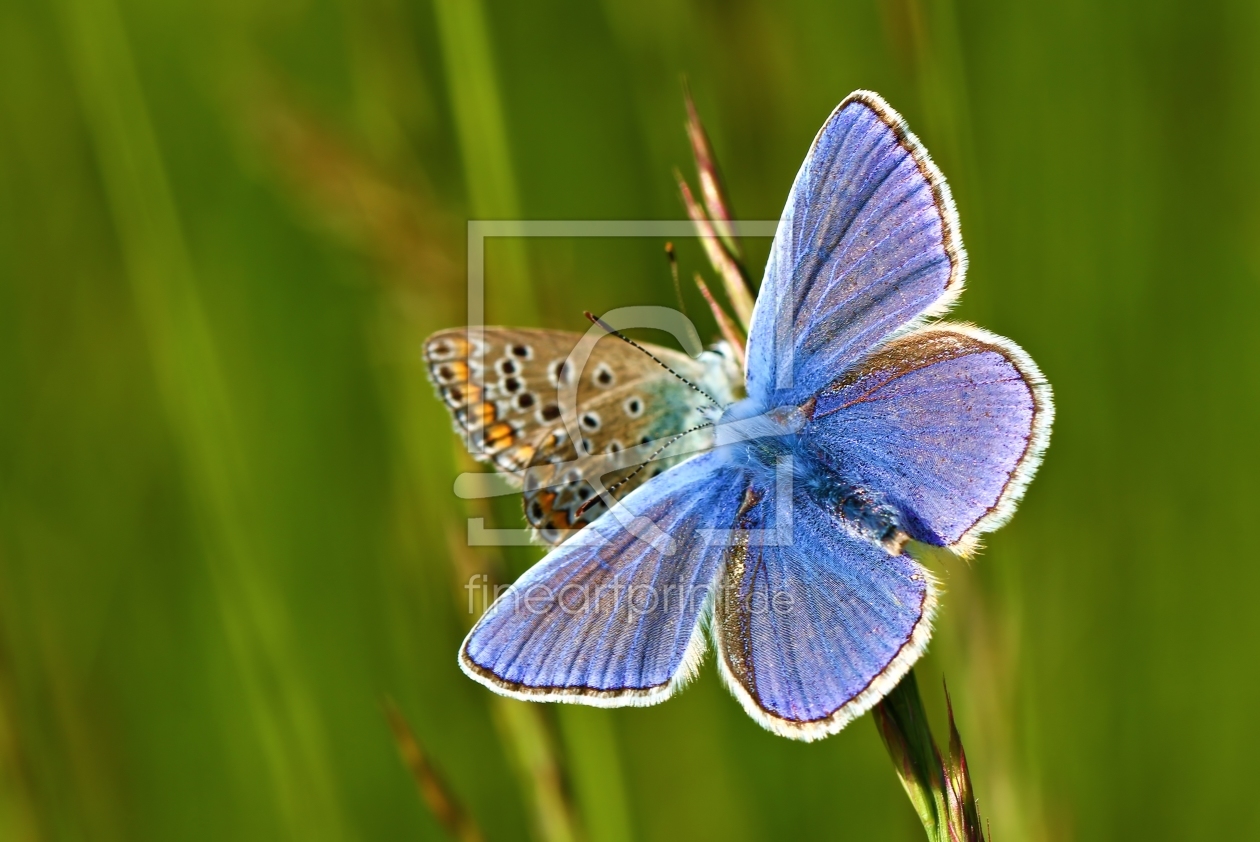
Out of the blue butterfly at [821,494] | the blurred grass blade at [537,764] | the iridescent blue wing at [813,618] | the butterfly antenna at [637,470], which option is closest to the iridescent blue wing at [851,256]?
the blue butterfly at [821,494]

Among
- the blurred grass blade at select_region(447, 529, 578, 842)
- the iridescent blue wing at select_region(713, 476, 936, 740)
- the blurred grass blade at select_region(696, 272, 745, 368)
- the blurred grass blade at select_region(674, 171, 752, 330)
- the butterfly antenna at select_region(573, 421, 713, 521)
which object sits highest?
the blurred grass blade at select_region(674, 171, 752, 330)

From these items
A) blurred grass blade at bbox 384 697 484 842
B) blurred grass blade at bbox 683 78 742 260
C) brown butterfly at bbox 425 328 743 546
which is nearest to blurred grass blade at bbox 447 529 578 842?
blurred grass blade at bbox 384 697 484 842

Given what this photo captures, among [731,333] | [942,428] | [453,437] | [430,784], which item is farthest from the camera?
[453,437]

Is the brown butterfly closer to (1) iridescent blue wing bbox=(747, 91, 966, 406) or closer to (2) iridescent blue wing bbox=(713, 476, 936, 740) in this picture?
(1) iridescent blue wing bbox=(747, 91, 966, 406)

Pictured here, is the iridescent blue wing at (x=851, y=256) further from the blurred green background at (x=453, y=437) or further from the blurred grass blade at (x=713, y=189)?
the blurred green background at (x=453, y=437)

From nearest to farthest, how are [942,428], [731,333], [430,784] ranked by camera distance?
1. [430,784]
2. [942,428]
3. [731,333]

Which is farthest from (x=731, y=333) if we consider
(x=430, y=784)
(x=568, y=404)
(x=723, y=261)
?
(x=430, y=784)

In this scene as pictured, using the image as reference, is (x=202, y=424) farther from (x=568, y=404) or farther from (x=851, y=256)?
(x=851, y=256)

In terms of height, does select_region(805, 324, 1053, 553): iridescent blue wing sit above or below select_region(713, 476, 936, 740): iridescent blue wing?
above
